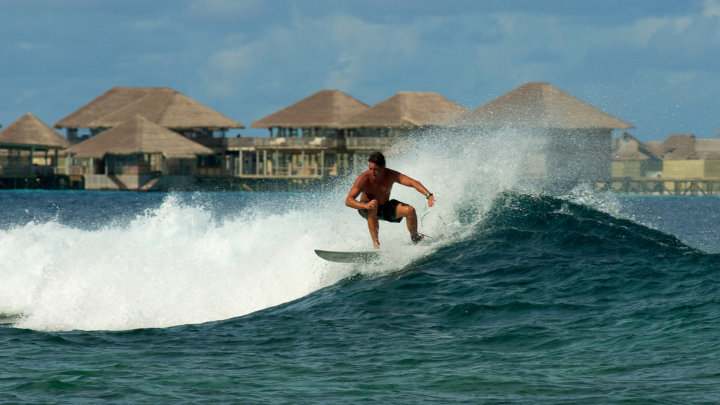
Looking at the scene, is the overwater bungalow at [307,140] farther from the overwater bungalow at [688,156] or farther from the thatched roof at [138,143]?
the overwater bungalow at [688,156]

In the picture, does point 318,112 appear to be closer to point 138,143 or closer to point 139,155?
point 139,155

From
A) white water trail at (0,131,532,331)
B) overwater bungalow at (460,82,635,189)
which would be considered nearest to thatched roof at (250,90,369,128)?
overwater bungalow at (460,82,635,189)

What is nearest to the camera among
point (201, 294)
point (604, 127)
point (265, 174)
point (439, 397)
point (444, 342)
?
point (439, 397)

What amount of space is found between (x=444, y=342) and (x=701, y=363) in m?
2.41

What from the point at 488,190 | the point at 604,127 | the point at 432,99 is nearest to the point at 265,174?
the point at 432,99

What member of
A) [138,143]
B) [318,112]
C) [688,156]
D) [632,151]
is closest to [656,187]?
[632,151]

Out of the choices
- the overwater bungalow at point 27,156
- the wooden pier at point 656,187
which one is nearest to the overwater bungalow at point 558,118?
the wooden pier at point 656,187

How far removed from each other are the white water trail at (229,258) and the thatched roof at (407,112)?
152 ft

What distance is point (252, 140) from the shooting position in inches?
2687

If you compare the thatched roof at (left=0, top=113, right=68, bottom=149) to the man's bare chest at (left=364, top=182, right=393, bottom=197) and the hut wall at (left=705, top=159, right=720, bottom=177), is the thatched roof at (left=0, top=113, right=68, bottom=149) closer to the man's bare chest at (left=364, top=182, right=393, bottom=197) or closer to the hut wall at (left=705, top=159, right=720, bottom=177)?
the man's bare chest at (left=364, top=182, right=393, bottom=197)

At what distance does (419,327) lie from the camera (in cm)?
795

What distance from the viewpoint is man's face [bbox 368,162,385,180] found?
9.83 metres

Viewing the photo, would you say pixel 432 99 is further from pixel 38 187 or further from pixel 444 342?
pixel 444 342

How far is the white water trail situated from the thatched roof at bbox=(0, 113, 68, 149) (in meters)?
55.6
